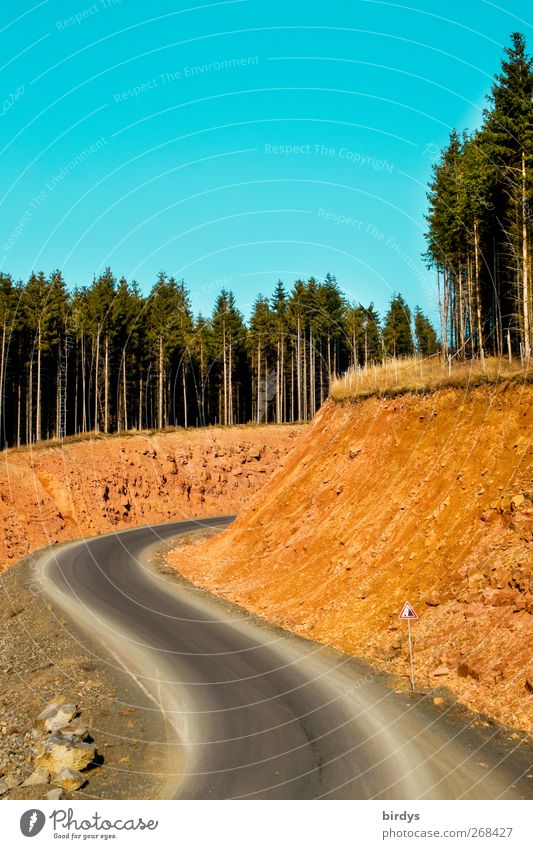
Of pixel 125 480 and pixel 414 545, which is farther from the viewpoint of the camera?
pixel 125 480

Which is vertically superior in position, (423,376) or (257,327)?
(257,327)

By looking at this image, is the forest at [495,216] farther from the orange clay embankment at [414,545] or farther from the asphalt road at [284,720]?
the asphalt road at [284,720]

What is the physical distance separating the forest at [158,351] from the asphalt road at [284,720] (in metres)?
39.3

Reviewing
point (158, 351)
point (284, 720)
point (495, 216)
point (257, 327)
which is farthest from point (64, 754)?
point (257, 327)

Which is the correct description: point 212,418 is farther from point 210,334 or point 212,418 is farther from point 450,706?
point 450,706

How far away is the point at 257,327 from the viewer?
81.8 m

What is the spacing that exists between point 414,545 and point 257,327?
63.0 metres

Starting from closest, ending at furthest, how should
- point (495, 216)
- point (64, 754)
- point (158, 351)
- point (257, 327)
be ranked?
point (64, 754) → point (495, 216) → point (158, 351) → point (257, 327)

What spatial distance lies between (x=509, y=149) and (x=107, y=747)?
108ft

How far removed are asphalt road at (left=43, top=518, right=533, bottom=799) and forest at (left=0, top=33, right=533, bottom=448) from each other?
2071 centimetres

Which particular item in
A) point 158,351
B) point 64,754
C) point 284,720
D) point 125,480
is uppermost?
point 158,351
